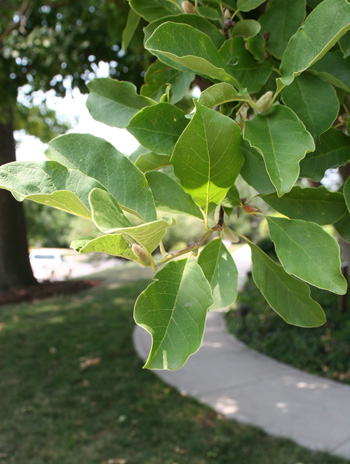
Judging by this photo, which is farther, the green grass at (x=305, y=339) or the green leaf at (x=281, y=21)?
the green grass at (x=305, y=339)

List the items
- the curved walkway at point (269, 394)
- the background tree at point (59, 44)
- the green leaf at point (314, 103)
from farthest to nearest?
the curved walkway at point (269, 394), the background tree at point (59, 44), the green leaf at point (314, 103)

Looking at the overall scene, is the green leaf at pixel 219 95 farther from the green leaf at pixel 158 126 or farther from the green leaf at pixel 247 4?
the green leaf at pixel 247 4

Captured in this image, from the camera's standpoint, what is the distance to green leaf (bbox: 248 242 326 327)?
2.48 feet

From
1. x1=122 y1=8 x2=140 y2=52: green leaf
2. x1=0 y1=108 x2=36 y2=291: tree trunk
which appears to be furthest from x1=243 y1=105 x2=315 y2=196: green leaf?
x1=0 y1=108 x2=36 y2=291: tree trunk

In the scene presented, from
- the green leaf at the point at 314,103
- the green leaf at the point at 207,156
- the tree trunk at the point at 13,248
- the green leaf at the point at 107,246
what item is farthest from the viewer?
the tree trunk at the point at 13,248

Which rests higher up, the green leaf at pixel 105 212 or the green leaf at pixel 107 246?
the green leaf at pixel 105 212

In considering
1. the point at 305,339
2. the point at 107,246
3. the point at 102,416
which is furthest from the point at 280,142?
the point at 305,339

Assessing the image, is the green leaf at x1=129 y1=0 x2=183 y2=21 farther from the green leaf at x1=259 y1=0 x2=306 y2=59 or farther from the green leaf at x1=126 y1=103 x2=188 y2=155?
the green leaf at x1=126 y1=103 x2=188 y2=155

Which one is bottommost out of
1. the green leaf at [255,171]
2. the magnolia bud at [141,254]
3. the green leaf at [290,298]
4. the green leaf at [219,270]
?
the green leaf at [290,298]

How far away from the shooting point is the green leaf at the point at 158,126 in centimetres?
70

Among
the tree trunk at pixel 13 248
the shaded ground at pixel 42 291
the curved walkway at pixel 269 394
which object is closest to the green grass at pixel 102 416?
the curved walkway at pixel 269 394

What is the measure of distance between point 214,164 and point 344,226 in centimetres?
29

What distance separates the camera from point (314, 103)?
722 millimetres

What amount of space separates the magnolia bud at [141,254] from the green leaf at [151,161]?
0.70 ft
